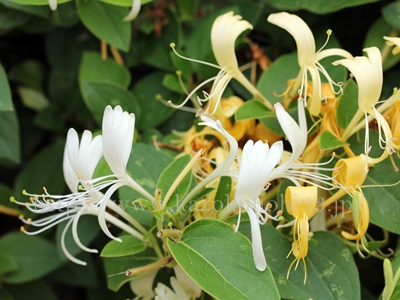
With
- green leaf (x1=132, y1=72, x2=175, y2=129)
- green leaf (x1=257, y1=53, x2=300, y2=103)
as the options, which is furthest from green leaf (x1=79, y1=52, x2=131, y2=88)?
green leaf (x1=257, y1=53, x2=300, y2=103)

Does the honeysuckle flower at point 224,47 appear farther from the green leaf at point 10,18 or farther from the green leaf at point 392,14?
the green leaf at point 10,18

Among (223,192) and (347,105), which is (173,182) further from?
(347,105)

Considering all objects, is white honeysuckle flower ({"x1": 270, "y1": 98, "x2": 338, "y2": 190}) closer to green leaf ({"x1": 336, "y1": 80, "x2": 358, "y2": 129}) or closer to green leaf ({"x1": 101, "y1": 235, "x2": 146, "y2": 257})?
green leaf ({"x1": 336, "y1": 80, "x2": 358, "y2": 129})

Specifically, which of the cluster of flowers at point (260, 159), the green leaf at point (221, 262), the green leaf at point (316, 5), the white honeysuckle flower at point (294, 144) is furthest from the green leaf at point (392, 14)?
the green leaf at point (221, 262)

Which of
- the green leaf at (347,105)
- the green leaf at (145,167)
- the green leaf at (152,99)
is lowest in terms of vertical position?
the green leaf at (152,99)

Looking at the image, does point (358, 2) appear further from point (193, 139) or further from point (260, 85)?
point (193, 139)
